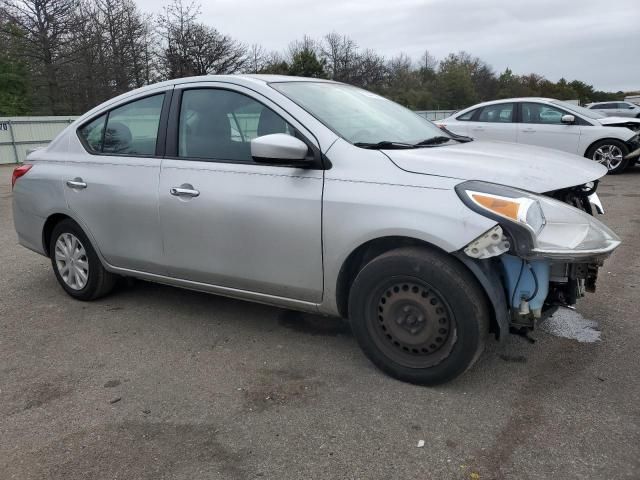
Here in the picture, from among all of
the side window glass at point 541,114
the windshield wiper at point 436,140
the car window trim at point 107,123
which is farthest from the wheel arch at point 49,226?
the side window glass at point 541,114

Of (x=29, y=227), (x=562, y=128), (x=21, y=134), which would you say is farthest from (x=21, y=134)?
(x=562, y=128)

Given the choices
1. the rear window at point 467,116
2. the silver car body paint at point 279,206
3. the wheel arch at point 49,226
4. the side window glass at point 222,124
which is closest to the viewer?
the silver car body paint at point 279,206

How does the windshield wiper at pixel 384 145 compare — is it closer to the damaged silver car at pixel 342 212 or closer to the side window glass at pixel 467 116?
the damaged silver car at pixel 342 212

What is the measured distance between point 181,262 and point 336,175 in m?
1.35

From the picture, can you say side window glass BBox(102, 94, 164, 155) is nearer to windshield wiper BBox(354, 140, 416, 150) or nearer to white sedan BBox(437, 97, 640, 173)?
windshield wiper BBox(354, 140, 416, 150)

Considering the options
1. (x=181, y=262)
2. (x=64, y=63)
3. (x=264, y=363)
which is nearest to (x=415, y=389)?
(x=264, y=363)

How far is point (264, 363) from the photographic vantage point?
348 centimetres

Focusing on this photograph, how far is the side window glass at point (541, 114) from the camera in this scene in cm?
1103

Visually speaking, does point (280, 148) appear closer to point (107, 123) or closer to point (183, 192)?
point (183, 192)

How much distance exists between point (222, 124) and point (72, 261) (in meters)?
1.90

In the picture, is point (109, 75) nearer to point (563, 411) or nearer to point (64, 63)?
point (64, 63)

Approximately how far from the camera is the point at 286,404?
2.99m

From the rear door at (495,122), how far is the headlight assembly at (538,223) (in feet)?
28.7

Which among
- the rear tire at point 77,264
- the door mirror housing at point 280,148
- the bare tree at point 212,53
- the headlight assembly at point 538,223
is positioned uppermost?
the bare tree at point 212,53
